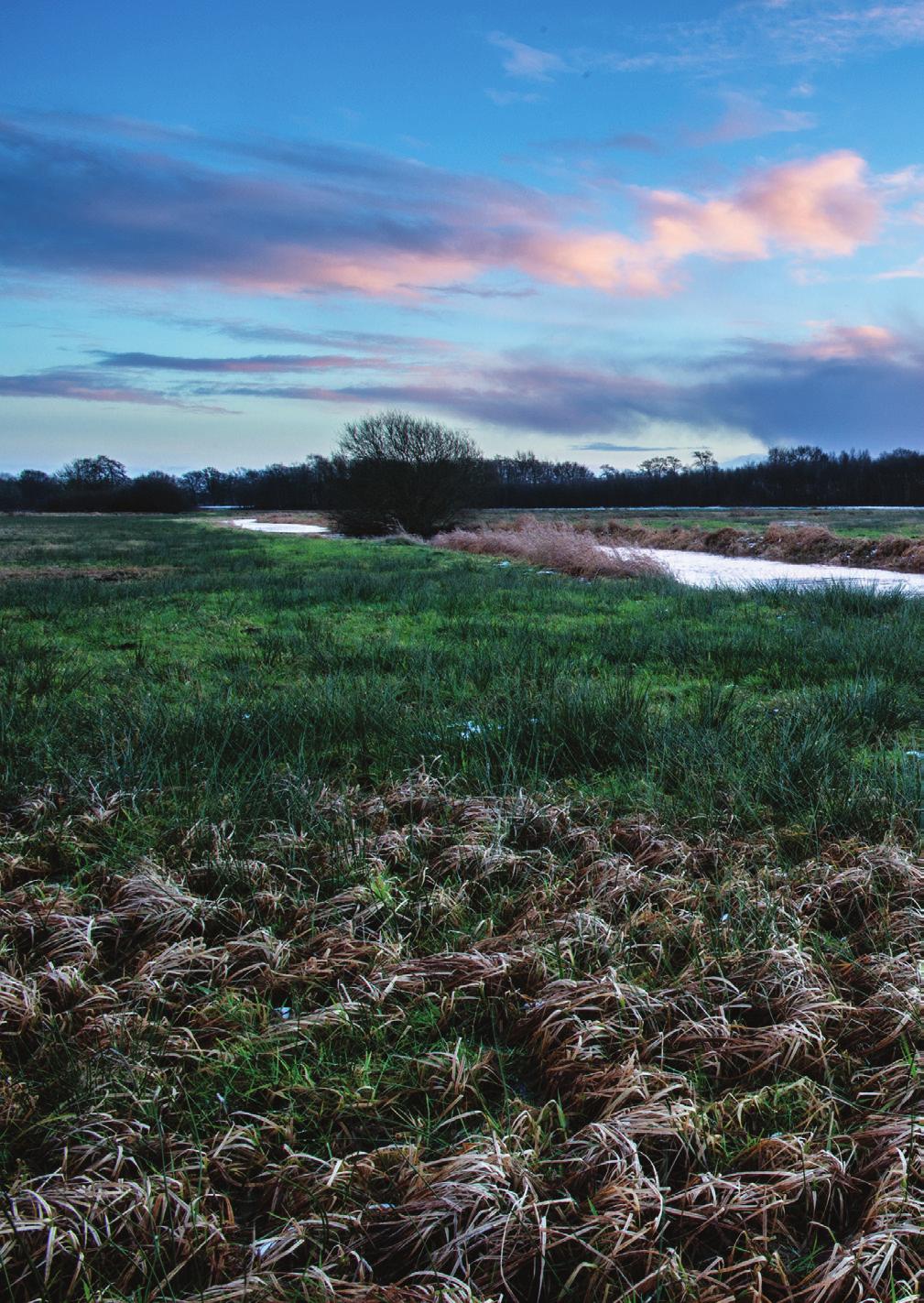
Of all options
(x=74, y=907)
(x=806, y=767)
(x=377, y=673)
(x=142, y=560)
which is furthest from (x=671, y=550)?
(x=74, y=907)

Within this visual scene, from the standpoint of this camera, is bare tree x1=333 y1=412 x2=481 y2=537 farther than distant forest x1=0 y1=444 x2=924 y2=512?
No

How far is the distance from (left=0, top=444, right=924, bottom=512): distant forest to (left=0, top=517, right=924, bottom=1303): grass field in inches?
3091

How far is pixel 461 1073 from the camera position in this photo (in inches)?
69.6

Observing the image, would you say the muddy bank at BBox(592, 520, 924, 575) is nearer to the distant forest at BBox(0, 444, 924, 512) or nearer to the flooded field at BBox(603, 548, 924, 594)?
the flooded field at BBox(603, 548, 924, 594)

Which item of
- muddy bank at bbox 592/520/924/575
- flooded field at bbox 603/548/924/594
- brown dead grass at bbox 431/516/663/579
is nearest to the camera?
flooded field at bbox 603/548/924/594

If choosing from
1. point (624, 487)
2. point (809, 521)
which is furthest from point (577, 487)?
point (809, 521)

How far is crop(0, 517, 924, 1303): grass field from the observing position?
54.5 inches

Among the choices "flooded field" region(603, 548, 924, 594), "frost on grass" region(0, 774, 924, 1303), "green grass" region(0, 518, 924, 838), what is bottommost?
"frost on grass" region(0, 774, 924, 1303)

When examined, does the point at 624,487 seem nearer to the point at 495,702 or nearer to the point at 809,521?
the point at 809,521

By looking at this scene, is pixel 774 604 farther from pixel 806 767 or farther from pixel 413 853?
pixel 413 853

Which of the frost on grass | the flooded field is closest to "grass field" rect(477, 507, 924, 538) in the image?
the flooded field

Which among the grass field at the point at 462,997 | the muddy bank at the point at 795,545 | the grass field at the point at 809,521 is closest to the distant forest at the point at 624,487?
the grass field at the point at 809,521

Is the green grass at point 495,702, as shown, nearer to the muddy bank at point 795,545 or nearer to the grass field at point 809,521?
the muddy bank at point 795,545

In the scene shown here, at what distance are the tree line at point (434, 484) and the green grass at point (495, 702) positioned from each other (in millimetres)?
27991
